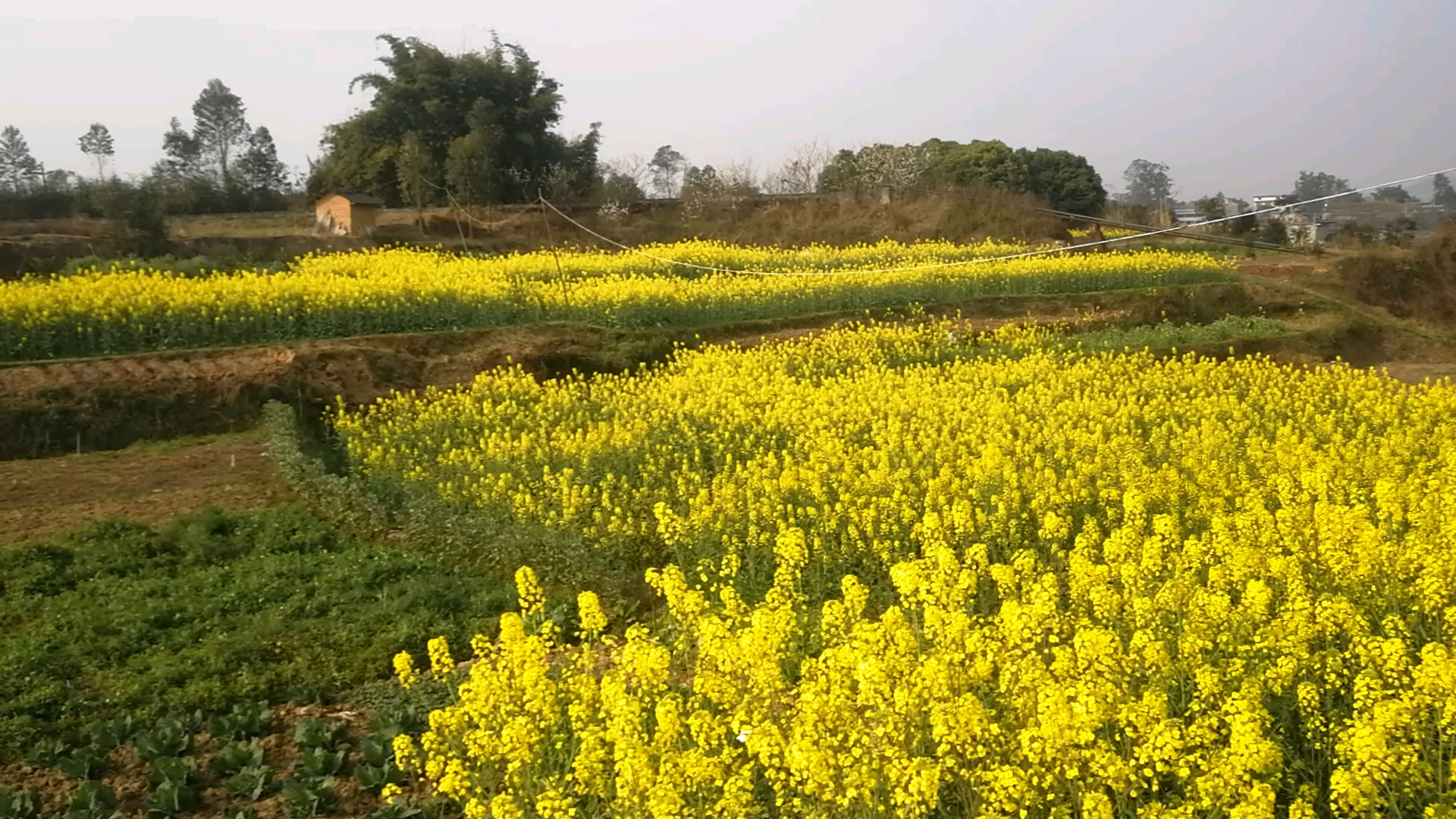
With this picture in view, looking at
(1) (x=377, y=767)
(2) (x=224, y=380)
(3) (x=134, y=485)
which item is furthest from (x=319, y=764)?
(2) (x=224, y=380)

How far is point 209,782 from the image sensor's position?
550 centimetres

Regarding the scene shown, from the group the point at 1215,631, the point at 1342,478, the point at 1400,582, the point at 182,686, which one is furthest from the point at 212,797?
the point at 1342,478

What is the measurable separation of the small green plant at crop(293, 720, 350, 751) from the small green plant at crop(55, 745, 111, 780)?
0.95 meters

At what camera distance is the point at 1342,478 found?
7.46 m

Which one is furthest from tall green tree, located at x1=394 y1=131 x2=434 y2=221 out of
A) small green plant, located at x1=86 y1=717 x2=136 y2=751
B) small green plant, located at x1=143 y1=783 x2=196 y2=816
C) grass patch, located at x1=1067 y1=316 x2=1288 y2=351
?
small green plant, located at x1=143 y1=783 x2=196 y2=816

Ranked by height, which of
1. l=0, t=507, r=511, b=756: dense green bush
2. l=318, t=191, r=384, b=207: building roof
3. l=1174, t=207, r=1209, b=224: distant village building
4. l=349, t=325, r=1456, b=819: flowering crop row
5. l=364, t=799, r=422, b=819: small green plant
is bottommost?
l=364, t=799, r=422, b=819: small green plant

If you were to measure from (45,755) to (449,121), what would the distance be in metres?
32.0

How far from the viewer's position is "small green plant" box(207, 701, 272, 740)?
5.92 m

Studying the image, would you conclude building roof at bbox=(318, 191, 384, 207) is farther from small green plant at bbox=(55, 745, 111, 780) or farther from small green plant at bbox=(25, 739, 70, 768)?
small green plant at bbox=(55, 745, 111, 780)

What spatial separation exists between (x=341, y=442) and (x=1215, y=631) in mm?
10810

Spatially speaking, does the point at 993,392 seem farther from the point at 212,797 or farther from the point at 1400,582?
the point at 212,797

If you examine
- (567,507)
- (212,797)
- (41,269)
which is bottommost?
(212,797)

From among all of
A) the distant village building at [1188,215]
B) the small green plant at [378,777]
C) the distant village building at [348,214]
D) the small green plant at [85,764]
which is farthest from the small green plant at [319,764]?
the distant village building at [1188,215]

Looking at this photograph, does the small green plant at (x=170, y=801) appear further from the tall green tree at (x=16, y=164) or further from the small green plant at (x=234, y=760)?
the tall green tree at (x=16, y=164)
